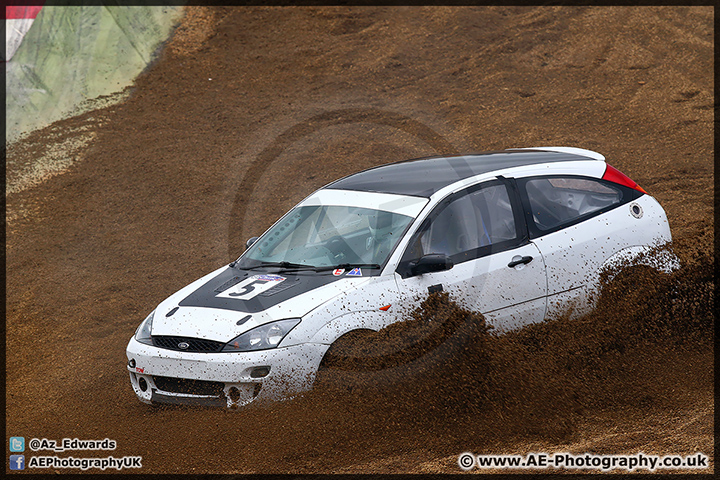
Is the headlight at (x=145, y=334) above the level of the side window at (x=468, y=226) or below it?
below

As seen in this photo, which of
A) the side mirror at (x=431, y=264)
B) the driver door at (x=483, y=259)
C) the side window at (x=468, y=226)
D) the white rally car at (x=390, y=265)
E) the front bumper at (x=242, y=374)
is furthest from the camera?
the side window at (x=468, y=226)

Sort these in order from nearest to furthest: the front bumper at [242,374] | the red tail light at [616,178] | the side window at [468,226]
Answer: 1. the front bumper at [242,374]
2. the side window at [468,226]
3. the red tail light at [616,178]

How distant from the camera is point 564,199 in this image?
5.86m

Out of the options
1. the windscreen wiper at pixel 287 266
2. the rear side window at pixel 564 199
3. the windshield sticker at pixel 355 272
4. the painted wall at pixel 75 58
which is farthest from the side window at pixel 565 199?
the painted wall at pixel 75 58

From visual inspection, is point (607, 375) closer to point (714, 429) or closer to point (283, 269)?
point (714, 429)

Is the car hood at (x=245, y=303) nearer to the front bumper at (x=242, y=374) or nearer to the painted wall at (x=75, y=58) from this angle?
the front bumper at (x=242, y=374)

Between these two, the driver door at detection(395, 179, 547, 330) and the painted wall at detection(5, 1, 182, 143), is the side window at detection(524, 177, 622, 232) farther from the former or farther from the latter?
the painted wall at detection(5, 1, 182, 143)

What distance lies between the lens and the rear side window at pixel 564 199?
5652 mm

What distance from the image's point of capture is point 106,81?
15.6 metres

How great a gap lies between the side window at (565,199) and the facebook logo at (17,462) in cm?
453

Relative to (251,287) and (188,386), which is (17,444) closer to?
(188,386)

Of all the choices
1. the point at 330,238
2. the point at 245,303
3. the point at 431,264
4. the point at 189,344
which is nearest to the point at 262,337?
the point at 245,303

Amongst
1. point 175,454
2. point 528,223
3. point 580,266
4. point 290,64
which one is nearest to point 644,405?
point 580,266

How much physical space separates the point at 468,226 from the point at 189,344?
8.06ft
